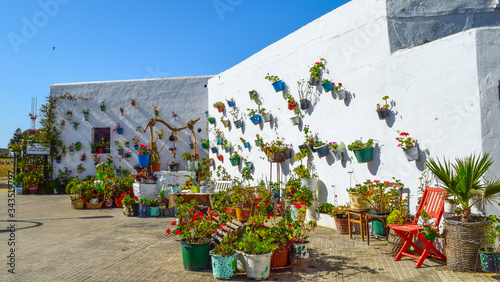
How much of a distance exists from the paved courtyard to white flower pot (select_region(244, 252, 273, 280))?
0.15 meters

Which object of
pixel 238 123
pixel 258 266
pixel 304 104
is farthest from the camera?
pixel 238 123

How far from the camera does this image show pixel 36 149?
15.0 metres

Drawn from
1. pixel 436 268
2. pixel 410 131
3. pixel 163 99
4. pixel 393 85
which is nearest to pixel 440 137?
pixel 410 131

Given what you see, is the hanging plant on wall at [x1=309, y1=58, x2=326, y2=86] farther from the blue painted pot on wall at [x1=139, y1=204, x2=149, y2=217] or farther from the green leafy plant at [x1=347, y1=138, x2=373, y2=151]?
the blue painted pot on wall at [x1=139, y1=204, x2=149, y2=217]

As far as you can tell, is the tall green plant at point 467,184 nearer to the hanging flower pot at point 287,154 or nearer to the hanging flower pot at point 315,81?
the hanging flower pot at point 315,81

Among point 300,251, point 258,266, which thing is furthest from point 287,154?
point 258,266

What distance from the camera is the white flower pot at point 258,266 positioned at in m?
4.70

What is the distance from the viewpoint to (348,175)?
25.1 feet

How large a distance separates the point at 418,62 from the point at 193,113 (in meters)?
9.44

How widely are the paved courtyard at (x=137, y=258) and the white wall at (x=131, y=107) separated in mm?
6160

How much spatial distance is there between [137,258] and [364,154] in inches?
170

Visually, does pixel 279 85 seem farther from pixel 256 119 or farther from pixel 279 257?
Result: pixel 279 257

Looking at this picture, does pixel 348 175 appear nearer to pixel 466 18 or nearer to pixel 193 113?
pixel 466 18

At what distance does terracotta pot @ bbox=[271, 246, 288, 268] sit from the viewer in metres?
5.03
